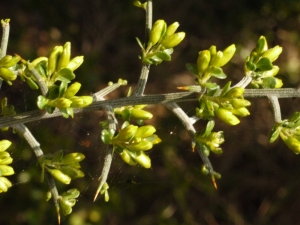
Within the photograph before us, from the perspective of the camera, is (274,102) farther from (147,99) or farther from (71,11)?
(71,11)

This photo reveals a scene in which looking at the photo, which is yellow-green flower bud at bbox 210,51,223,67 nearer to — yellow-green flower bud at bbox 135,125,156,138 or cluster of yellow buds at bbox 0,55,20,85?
yellow-green flower bud at bbox 135,125,156,138

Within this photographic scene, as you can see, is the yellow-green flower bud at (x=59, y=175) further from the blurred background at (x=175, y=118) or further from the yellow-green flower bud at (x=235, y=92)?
the blurred background at (x=175, y=118)

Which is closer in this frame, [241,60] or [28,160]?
[28,160]

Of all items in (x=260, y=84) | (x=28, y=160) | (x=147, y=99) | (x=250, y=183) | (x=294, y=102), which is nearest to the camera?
(x=147, y=99)

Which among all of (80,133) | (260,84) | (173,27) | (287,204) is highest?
(173,27)

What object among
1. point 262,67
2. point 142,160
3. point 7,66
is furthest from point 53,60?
point 262,67

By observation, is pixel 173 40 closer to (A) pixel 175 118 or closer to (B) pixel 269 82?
(B) pixel 269 82

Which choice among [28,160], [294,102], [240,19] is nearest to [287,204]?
[294,102]
